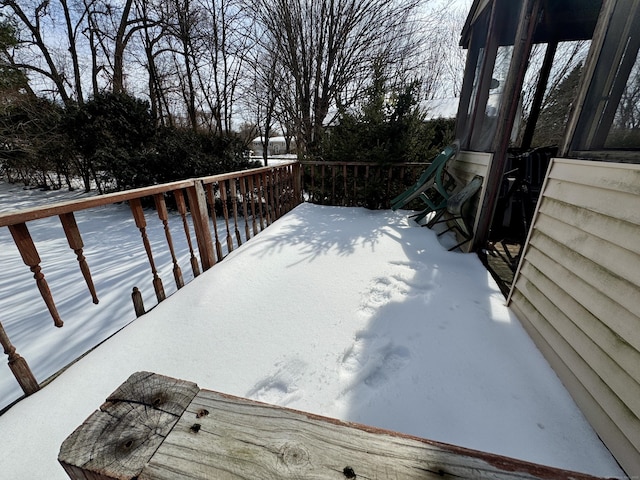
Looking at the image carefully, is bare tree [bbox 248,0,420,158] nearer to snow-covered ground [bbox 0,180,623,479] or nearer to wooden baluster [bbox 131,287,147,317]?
snow-covered ground [bbox 0,180,623,479]

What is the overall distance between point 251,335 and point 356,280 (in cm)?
102

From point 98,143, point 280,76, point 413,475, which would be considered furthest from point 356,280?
point 98,143

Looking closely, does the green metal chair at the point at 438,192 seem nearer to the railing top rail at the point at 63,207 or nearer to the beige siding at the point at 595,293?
the beige siding at the point at 595,293

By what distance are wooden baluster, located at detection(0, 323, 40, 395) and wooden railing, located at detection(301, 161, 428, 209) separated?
13.7ft

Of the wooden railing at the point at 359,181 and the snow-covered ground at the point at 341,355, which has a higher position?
the wooden railing at the point at 359,181

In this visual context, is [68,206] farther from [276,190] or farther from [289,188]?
[289,188]

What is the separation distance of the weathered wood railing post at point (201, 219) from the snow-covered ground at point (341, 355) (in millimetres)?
157

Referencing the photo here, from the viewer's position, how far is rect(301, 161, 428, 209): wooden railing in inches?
181

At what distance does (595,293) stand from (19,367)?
2.67 meters

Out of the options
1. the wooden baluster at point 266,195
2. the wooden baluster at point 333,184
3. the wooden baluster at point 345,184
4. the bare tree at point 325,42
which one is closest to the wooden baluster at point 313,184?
the wooden baluster at point 333,184

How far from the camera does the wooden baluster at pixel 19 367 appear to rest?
119 cm

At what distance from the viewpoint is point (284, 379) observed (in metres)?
1.35

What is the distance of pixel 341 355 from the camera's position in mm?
1494

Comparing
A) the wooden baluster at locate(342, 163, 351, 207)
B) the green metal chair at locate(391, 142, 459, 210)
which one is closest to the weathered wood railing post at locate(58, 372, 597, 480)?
the green metal chair at locate(391, 142, 459, 210)
